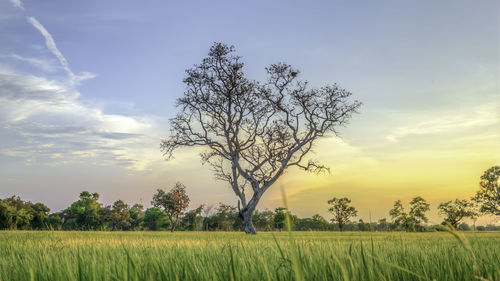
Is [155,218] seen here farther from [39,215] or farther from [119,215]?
[39,215]

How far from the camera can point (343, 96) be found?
25375 mm

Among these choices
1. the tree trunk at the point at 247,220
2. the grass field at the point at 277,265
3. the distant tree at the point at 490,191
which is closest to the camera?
the grass field at the point at 277,265

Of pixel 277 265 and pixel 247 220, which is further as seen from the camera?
pixel 247 220

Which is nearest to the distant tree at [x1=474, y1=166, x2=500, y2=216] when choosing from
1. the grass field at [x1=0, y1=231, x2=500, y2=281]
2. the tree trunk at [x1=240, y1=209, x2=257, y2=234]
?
the tree trunk at [x1=240, y1=209, x2=257, y2=234]

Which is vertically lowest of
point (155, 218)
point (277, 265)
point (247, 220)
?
point (155, 218)

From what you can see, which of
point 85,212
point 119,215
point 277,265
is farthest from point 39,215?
point 277,265

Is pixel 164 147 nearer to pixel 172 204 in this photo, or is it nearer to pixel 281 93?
pixel 281 93

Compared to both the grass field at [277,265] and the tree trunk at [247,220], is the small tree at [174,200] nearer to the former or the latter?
the tree trunk at [247,220]

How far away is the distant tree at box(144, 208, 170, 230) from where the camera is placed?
5534cm

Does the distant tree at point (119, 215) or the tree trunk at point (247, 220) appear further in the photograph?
the distant tree at point (119, 215)

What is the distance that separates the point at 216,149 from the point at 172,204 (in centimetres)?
2064

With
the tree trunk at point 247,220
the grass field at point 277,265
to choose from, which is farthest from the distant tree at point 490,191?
the grass field at point 277,265

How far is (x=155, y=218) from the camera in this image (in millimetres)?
55406

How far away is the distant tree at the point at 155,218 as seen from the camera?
55.3 m
